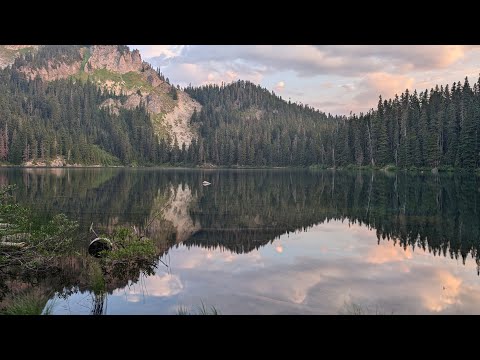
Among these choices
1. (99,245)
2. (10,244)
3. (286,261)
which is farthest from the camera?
(286,261)

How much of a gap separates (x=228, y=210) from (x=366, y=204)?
1376 cm

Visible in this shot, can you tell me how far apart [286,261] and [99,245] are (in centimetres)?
867

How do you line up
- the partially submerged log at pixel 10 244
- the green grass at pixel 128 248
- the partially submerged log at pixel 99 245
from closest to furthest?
the partially submerged log at pixel 10 244 → the green grass at pixel 128 248 → the partially submerged log at pixel 99 245

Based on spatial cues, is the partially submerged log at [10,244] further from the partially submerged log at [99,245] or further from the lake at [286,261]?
the partially submerged log at [99,245]

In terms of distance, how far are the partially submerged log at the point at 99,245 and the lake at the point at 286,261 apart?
1300 mm

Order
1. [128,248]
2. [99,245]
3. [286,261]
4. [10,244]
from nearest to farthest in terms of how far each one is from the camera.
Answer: [10,244], [128,248], [99,245], [286,261]

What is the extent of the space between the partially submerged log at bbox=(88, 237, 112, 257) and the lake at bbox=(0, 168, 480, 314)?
1.30 meters

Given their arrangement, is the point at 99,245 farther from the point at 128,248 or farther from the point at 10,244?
the point at 10,244

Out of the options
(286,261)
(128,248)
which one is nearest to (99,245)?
(128,248)

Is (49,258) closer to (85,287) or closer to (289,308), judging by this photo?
(85,287)

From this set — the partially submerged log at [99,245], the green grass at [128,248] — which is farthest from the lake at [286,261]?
the partially submerged log at [99,245]

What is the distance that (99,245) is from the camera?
63.1 ft

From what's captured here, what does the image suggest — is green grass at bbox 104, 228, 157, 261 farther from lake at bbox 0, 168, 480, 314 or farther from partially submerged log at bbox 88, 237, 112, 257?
lake at bbox 0, 168, 480, 314

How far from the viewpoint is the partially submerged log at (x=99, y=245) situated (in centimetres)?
1905
